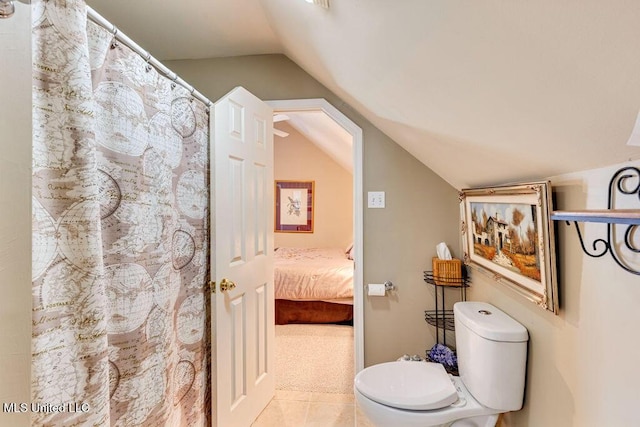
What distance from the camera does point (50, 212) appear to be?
2.69 feet

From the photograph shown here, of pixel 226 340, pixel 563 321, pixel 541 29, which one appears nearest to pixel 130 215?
pixel 226 340

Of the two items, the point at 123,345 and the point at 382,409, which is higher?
the point at 123,345

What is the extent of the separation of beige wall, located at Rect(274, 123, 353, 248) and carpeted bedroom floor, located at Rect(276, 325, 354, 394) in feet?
6.84

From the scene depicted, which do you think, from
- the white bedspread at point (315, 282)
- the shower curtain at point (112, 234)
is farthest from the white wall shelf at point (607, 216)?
the white bedspread at point (315, 282)

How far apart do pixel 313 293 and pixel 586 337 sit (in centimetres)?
268

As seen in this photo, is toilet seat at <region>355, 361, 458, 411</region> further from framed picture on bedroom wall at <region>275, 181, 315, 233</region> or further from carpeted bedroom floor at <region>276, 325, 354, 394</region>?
framed picture on bedroom wall at <region>275, 181, 315, 233</region>

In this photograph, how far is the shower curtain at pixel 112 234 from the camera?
812mm

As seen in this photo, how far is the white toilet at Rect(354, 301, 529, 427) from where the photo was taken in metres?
1.28

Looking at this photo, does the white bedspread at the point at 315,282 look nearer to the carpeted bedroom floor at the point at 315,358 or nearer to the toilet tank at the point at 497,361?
the carpeted bedroom floor at the point at 315,358

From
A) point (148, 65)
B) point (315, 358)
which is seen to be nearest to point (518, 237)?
point (148, 65)

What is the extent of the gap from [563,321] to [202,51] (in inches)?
101

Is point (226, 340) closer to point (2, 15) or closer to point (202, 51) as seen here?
point (2, 15)

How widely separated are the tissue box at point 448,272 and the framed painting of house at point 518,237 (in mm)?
248

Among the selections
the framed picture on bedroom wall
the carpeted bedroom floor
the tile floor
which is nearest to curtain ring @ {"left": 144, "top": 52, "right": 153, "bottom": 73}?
the tile floor
